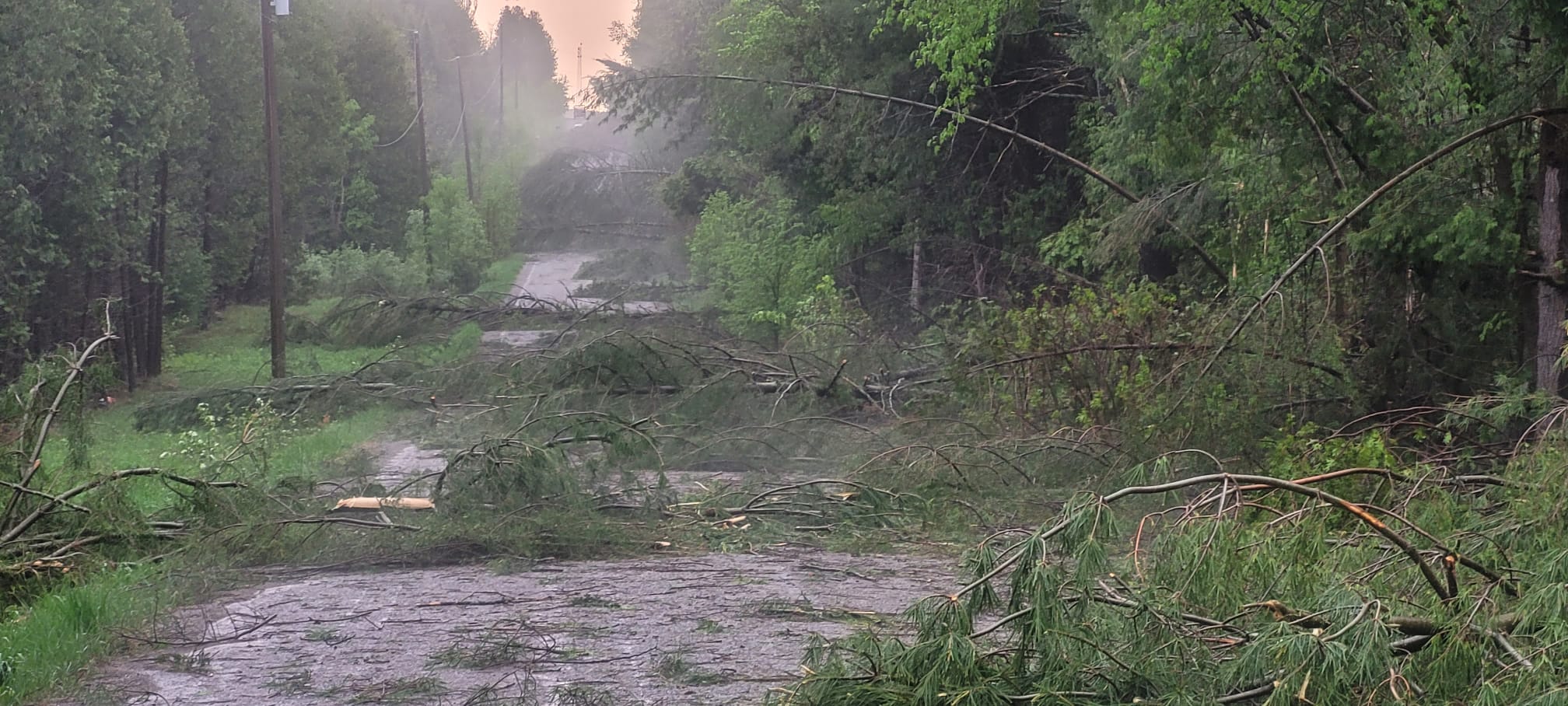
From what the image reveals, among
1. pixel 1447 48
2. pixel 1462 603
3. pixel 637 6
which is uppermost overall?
pixel 637 6

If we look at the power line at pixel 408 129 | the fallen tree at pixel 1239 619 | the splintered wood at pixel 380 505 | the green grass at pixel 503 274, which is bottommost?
the green grass at pixel 503 274

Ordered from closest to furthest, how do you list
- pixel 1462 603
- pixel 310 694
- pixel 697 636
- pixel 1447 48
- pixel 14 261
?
pixel 1462 603 < pixel 310 694 < pixel 697 636 < pixel 1447 48 < pixel 14 261

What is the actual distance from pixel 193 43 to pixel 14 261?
9454 mm

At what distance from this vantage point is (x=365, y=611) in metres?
7.73

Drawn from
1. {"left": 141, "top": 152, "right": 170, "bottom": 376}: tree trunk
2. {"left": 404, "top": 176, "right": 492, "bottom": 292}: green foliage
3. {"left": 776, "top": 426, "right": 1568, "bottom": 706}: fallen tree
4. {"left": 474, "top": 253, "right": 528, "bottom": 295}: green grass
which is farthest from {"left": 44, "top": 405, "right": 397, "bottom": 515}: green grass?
{"left": 404, "top": 176, "right": 492, "bottom": 292}: green foliage

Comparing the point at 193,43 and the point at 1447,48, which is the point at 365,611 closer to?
the point at 1447,48

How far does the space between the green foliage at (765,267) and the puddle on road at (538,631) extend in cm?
1281

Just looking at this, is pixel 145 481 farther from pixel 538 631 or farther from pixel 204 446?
pixel 538 631

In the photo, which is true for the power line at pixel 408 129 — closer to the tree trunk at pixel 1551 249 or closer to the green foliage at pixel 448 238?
the green foliage at pixel 448 238

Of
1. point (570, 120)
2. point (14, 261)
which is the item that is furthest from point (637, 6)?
point (570, 120)

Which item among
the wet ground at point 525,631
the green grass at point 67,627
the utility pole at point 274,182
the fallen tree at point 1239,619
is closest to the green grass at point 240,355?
the utility pole at point 274,182

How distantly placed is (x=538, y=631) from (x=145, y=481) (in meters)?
6.61

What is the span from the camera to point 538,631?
7.20 meters

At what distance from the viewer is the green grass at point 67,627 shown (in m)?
6.27
